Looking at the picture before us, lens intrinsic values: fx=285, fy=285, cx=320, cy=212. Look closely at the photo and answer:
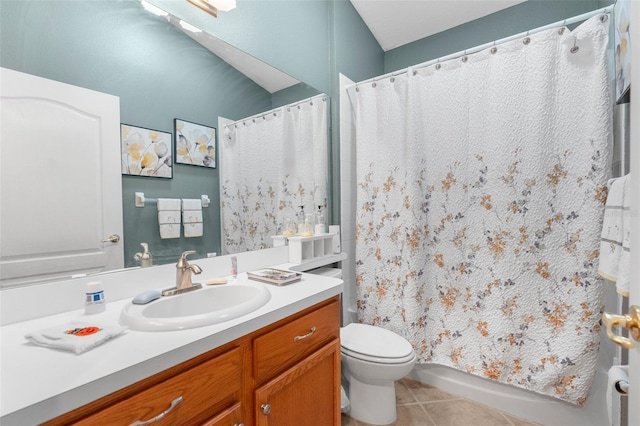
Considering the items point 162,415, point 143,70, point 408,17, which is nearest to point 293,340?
point 162,415

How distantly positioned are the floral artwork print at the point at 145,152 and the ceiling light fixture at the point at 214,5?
590 mm

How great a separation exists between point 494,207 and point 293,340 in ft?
4.38

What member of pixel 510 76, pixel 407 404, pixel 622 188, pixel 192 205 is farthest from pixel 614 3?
pixel 407 404

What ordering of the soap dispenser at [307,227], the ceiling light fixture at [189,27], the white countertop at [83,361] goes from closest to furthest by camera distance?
the white countertop at [83,361] < the ceiling light fixture at [189,27] < the soap dispenser at [307,227]

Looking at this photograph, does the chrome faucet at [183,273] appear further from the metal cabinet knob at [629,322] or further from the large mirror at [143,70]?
the metal cabinet knob at [629,322]

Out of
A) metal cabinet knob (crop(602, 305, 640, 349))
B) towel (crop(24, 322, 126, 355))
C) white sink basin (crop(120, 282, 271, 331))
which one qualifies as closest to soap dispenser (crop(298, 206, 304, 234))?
white sink basin (crop(120, 282, 271, 331))

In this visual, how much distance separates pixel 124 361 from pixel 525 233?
1.78 metres

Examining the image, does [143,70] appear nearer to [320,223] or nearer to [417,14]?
[320,223]

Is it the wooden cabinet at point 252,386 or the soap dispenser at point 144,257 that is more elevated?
the soap dispenser at point 144,257

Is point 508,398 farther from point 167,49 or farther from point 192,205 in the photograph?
point 167,49

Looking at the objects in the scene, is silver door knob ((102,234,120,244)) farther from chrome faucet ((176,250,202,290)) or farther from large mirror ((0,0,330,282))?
chrome faucet ((176,250,202,290))

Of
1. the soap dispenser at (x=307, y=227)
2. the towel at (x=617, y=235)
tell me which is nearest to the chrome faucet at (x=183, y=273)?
the soap dispenser at (x=307, y=227)

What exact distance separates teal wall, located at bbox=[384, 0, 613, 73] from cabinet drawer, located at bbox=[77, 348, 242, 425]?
2.50 meters

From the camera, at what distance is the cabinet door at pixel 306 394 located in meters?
0.86
